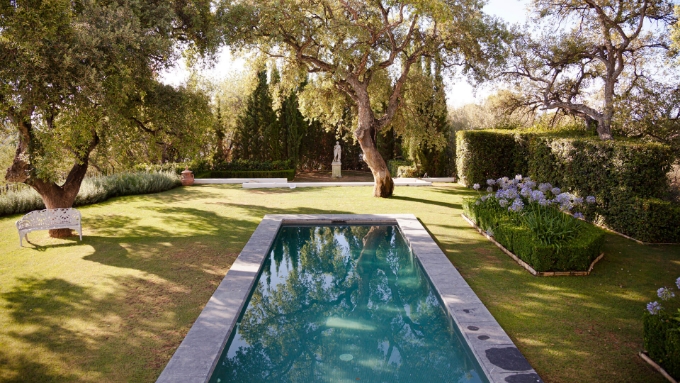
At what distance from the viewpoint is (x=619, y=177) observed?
34.8 feet

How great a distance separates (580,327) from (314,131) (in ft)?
88.1

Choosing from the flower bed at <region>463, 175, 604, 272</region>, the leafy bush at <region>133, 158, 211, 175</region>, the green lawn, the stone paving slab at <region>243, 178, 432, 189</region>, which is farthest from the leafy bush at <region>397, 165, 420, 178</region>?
the flower bed at <region>463, 175, 604, 272</region>

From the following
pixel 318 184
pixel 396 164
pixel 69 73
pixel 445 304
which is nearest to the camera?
pixel 445 304

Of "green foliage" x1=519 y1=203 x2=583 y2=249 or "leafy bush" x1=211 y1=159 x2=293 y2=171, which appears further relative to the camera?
"leafy bush" x1=211 y1=159 x2=293 y2=171

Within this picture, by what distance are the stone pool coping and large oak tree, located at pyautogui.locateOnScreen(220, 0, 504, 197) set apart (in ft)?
23.3

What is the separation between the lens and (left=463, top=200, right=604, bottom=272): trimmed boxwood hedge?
7.88 metres

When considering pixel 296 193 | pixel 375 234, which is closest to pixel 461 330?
pixel 375 234

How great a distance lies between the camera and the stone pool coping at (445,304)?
462cm

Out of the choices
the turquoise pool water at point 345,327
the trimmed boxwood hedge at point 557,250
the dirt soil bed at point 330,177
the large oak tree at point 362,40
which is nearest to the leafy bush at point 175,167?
the dirt soil bed at point 330,177

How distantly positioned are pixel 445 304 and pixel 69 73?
8374 millimetres

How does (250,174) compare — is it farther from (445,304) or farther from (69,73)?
(445,304)

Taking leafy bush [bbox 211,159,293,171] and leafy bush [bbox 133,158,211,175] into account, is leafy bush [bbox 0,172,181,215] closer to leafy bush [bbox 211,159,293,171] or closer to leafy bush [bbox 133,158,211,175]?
leafy bush [bbox 133,158,211,175]

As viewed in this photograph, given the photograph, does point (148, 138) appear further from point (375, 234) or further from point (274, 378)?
point (274, 378)

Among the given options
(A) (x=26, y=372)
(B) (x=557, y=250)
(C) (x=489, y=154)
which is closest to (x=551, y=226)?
(B) (x=557, y=250)
